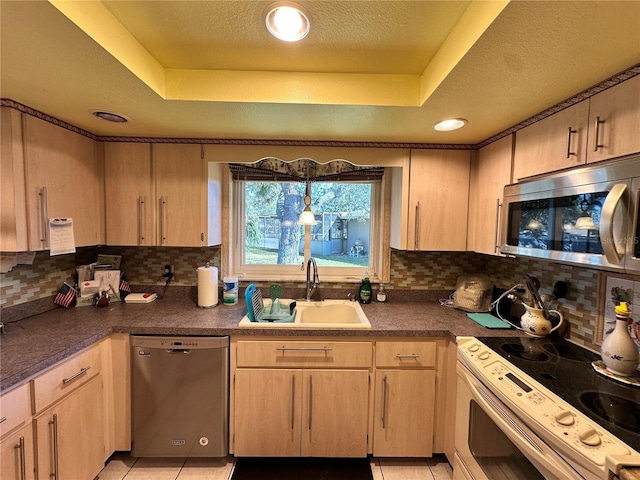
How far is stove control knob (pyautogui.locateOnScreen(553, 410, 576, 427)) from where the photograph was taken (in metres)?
0.87

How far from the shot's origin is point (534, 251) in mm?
1299

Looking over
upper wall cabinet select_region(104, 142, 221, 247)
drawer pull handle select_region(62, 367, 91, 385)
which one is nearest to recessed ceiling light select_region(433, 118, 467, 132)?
upper wall cabinet select_region(104, 142, 221, 247)

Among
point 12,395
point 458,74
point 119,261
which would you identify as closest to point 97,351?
point 12,395

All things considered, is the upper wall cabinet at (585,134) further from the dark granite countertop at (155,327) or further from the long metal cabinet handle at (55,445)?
the long metal cabinet handle at (55,445)

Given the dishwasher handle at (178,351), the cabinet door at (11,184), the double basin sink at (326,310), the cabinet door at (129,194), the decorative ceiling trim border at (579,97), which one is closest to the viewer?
the decorative ceiling trim border at (579,97)

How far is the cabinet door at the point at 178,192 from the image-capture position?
1.95 metres

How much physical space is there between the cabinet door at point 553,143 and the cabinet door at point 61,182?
255 centimetres

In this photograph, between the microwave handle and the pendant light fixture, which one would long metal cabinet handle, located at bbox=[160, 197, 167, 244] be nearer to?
the pendant light fixture

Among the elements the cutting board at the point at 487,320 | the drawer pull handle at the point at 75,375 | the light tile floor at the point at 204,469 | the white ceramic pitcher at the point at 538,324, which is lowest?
the light tile floor at the point at 204,469

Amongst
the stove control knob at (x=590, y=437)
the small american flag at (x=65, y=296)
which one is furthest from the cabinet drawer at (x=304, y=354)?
the small american flag at (x=65, y=296)

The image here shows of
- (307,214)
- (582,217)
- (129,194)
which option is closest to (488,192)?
(582,217)

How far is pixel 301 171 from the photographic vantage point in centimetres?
225

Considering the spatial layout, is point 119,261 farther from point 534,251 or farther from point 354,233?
point 534,251

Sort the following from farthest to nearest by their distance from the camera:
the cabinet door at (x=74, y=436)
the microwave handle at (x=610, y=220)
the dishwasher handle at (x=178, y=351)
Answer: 1. the dishwasher handle at (x=178, y=351)
2. the cabinet door at (x=74, y=436)
3. the microwave handle at (x=610, y=220)
